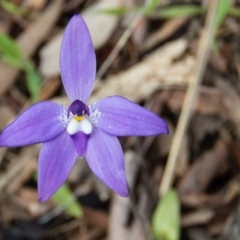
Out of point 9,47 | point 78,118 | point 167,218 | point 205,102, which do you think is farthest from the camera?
point 205,102

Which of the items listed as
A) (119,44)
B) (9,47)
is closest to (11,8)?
(9,47)

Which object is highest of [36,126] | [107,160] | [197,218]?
[197,218]

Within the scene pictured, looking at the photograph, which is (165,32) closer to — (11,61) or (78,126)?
(11,61)

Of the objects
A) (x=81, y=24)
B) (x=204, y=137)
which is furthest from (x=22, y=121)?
(x=204, y=137)

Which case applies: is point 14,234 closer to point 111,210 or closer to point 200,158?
point 111,210

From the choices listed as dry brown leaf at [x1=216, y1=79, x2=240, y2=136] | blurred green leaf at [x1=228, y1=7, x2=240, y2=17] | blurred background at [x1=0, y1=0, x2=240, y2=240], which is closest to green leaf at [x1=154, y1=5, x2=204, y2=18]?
blurred background at [x1=0, y1=0, x2=240, y2=240]

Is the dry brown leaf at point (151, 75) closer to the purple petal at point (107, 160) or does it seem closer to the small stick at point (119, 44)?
the small stick at point (119, 44)

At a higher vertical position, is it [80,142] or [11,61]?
[11,61]
